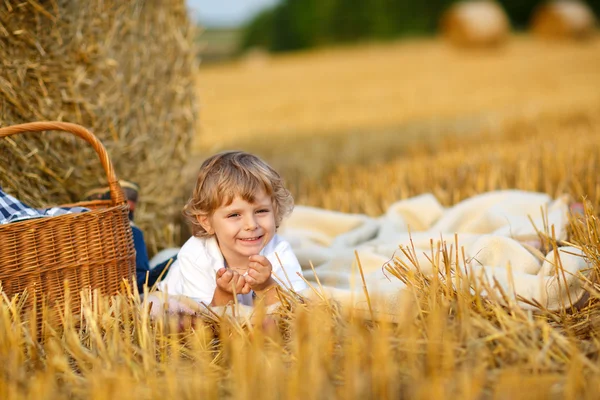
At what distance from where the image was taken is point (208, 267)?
7.22 feet

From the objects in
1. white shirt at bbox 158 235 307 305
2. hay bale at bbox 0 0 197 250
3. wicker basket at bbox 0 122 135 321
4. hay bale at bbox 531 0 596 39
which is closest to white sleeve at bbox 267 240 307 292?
white shirt at bbox 158 235 307 305

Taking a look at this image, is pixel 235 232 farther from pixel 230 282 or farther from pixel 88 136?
pixel 88 136

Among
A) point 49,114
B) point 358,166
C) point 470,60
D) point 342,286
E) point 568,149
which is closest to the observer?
point 342,286

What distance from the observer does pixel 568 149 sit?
385 cm

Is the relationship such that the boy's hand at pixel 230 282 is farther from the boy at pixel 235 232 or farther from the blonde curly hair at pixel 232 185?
the blonde curly hair at pixel 232 185

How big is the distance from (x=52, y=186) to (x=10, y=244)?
39.4 inches

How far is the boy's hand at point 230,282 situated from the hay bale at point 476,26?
469 inches

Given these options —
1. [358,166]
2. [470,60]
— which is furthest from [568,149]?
[470,60]

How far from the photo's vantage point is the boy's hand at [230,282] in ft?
6.54

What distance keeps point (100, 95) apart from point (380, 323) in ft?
6.67

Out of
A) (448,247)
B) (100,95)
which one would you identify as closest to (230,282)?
(448,247)

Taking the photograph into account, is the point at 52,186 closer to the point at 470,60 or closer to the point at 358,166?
the point at 358,166

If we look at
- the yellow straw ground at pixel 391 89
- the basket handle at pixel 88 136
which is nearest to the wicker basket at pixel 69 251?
the basket handle at pixel 88 136

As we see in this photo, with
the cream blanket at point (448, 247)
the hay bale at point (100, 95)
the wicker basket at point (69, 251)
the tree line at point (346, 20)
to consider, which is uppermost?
the tree line at point (346, 20)
